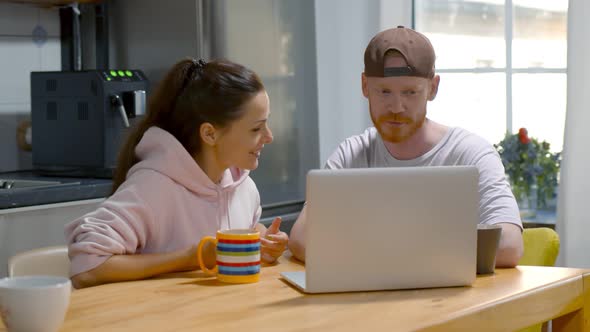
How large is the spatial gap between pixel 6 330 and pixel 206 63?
902mm

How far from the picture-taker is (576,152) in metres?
3.08

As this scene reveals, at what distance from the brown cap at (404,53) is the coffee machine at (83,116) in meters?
1.43

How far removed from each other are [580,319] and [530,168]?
1.72 m

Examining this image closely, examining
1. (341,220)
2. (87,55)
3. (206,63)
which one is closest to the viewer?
(341,220)

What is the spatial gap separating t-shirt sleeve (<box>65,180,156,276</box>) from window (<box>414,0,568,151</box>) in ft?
6.70

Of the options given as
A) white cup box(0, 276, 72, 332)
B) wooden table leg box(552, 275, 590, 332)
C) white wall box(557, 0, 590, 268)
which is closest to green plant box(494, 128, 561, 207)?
white wall box(557, 0, 590, 268)

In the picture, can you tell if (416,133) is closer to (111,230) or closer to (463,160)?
(463,160)

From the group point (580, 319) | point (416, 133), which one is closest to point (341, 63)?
point (416, 133)

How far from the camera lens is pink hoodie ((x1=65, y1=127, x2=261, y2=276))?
5.78ft

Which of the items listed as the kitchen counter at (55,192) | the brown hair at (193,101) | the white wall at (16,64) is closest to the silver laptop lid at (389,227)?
the brown hair at (193,101)

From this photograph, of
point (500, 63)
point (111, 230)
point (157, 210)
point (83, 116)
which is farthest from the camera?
point (500, 63)

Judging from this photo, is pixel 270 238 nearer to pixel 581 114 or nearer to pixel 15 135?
pixel 581 114

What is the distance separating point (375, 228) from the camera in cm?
154

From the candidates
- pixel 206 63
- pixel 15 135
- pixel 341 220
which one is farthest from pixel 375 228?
pixel 15 135
